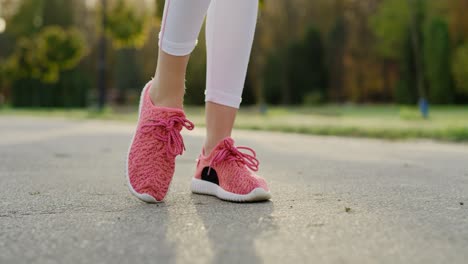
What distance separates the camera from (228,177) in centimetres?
160

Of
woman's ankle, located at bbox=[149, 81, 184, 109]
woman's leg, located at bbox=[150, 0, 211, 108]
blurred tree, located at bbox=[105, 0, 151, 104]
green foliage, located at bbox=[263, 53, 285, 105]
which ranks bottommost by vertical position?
green foliage, located at bbox=[263, 53, 285, 105]

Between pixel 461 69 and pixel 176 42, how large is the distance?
25466 mm

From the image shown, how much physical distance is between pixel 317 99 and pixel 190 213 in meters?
26.5

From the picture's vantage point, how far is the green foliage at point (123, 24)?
1969 cm

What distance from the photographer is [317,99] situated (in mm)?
27594

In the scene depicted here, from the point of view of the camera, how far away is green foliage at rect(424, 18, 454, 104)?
25.8 metres

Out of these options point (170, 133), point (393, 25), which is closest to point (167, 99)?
point (170, 133)

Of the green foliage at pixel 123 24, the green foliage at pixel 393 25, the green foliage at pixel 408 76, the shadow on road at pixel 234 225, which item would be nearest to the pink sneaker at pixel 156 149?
the shadow on road at pixel 234 225

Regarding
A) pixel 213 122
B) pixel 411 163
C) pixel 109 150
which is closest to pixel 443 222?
pixel 213 122

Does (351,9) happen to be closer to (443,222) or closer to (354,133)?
(354,133)

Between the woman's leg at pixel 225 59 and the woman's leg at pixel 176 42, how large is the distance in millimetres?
75

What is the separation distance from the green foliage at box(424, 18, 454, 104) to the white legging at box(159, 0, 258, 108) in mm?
25495

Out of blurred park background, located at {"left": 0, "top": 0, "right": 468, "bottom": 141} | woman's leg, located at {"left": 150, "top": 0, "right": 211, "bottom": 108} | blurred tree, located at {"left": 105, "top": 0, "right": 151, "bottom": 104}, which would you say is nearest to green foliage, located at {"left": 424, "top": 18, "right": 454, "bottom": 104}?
blurred park background, located at {"left": 0, "top": 0, "right": 468, "bottom": 141}

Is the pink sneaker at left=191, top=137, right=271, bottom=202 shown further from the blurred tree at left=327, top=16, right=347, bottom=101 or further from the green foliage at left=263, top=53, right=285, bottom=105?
the blurred tree at left=327, top=16, right=347, bottom=101
